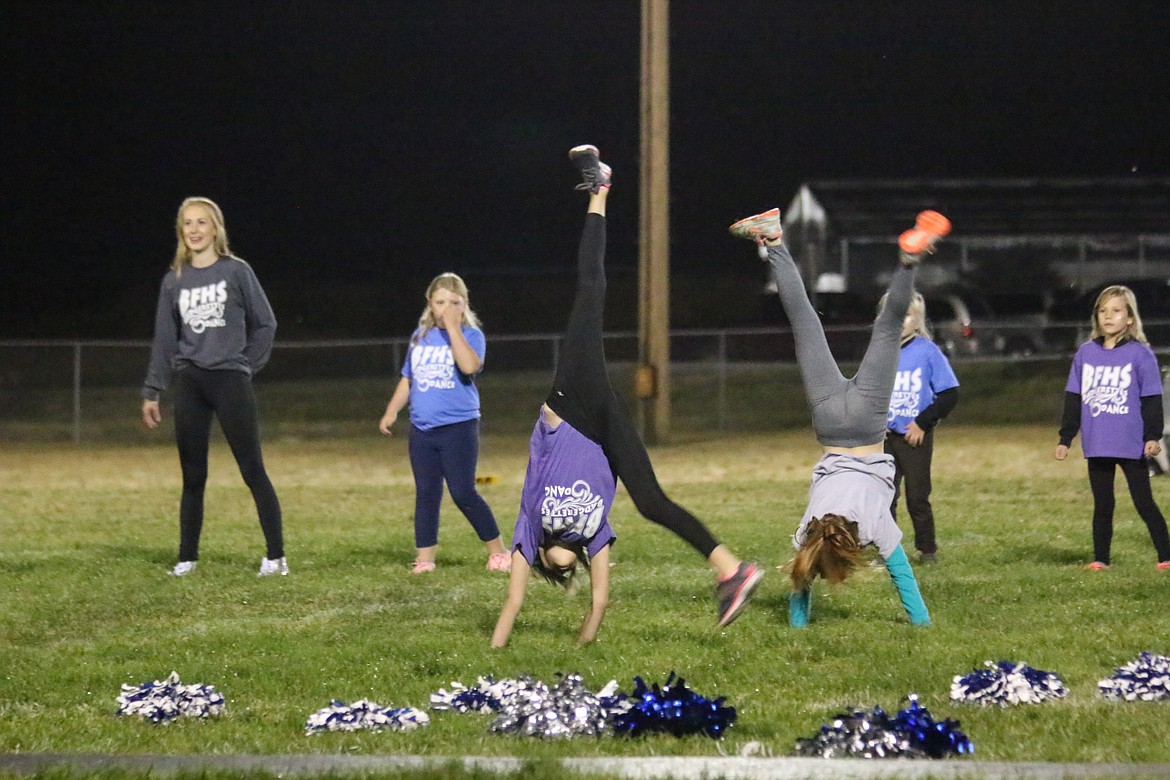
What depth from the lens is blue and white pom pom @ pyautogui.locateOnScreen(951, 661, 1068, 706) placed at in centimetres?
552

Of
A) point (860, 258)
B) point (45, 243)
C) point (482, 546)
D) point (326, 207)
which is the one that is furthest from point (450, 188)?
point (482, 546)

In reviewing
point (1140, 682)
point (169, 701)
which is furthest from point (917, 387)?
point (169, 701)

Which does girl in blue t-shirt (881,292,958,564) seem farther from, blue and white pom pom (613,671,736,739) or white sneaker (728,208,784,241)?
blue and white pom pom (613,671,736,739)

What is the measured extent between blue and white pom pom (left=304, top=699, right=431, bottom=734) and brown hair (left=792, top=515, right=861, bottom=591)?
1.90 m

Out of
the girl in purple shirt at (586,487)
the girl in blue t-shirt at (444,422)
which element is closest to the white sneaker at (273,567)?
the girl in blue t-shirt at (444,422)

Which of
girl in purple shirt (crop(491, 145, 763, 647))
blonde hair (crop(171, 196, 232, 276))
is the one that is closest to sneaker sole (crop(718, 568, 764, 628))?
girl in purple shirt (crop(491, 145, 763, 647))

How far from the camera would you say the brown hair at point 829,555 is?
6523 millimetres

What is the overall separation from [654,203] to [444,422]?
1078cm

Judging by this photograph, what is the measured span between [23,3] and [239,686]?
44.7 m

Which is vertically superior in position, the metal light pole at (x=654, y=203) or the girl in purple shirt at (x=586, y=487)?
the metal light pole at (x=654, y=203)

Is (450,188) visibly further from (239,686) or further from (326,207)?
(239,686)

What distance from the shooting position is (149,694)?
18.4ft

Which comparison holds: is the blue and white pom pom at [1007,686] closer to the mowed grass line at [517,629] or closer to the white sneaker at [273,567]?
the mowed grass line at [517,629]

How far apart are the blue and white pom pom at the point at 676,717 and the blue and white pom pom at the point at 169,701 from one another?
151 centimetres
